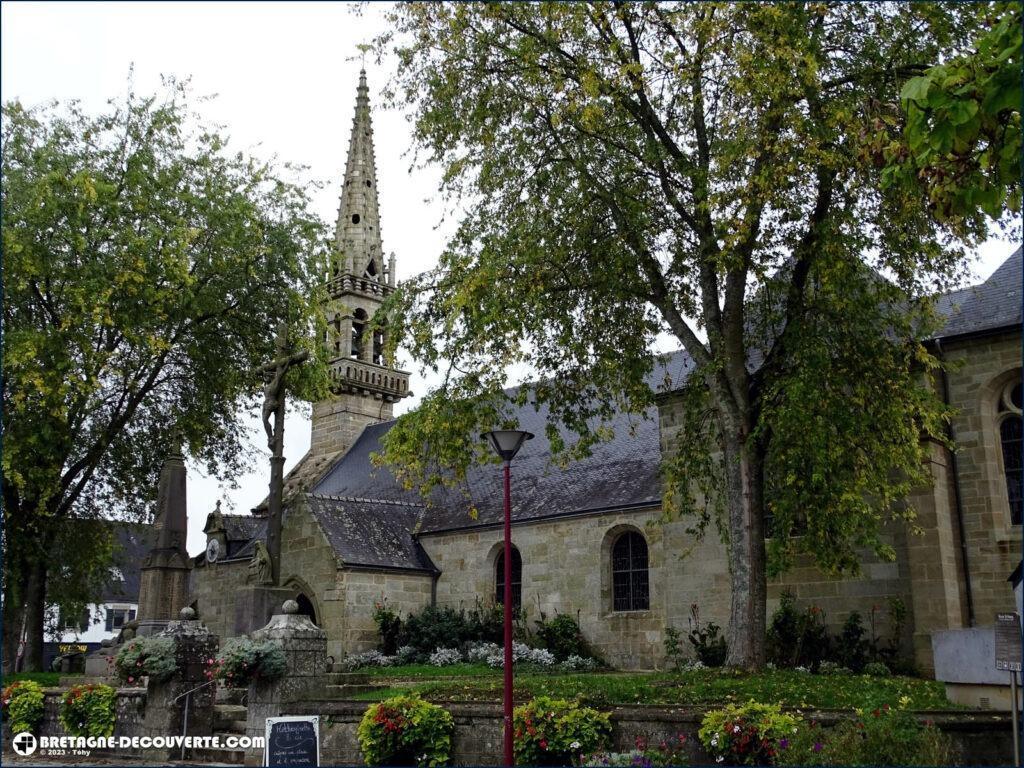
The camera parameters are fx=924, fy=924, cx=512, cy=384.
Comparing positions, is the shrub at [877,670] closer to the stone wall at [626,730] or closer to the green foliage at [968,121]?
the stone wall at [626,730]

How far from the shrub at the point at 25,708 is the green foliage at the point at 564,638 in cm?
1226

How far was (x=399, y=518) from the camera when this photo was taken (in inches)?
1172

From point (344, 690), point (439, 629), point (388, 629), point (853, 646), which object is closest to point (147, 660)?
point (344, 690)

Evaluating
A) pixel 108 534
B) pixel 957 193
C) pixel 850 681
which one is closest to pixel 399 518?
pixel 108 534

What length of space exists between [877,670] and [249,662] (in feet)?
36.5

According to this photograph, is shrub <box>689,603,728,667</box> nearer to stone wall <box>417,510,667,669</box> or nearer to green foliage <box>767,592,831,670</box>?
stone wall <box>417,510,667,669</box>

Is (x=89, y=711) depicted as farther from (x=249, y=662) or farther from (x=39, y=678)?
(x=39, y=678)

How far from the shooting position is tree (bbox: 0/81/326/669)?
63.6 feet

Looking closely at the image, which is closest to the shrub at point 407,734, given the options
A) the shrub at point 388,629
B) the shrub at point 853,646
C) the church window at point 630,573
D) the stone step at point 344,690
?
the stone step at point 344,690

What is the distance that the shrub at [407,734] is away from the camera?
1214cm

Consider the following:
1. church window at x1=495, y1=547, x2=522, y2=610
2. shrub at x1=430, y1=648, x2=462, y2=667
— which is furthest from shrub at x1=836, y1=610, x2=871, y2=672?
church window at x1=495, y1=547, x2=522, y2=610

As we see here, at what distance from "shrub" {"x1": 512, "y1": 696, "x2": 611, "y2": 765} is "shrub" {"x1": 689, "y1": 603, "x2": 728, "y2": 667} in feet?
29.9

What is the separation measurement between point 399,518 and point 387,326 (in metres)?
14.4

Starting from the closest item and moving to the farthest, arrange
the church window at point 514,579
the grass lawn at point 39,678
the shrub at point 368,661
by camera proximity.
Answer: the grass lawn at point 39,678 < the shrub at point 368,661 < the church window at point 514,579
